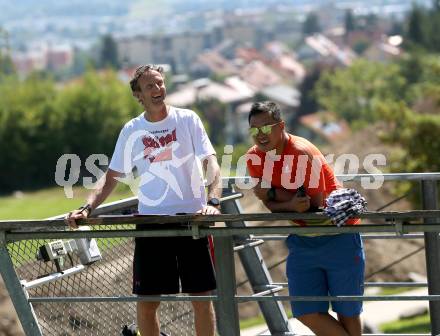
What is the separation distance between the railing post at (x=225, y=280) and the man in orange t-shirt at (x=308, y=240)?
0.40m

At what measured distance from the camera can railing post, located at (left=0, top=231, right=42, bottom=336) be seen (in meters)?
6.08

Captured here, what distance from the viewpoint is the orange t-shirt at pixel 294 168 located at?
6.18 meters

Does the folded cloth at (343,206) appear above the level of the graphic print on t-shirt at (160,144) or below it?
below

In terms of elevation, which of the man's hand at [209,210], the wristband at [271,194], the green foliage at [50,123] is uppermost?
the green foliage at [50,123]

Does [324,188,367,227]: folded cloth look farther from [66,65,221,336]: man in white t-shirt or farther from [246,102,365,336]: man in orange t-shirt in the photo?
[66,65,221,336]: man in white t-shirt

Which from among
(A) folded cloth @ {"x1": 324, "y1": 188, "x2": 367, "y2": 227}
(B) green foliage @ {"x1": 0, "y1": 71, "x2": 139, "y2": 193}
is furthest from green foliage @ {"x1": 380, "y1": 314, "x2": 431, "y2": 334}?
(B) green foliage @ {"x1": 0, "y1": 71, "x2": 139, "y2": 193}

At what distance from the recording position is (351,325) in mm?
6238

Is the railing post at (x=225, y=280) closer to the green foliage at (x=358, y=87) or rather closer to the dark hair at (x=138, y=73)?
the dark hair at (x=138, y=73)

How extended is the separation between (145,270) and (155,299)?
64 cm

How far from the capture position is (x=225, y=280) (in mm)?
5938

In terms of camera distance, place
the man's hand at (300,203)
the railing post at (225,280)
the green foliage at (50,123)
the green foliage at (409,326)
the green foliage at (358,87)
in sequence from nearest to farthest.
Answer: the railing post at (225,280) → the man's hand at (300,203) → the green foliage at (409,326) → the green foliage at (50,123) → the green foliage at (358,87)

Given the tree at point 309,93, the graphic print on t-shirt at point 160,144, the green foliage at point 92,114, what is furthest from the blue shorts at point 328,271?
the tree at point 309,93

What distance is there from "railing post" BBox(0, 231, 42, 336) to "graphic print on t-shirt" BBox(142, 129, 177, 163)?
1.14 metres

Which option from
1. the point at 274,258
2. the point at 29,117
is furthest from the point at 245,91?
the point at 274,258
